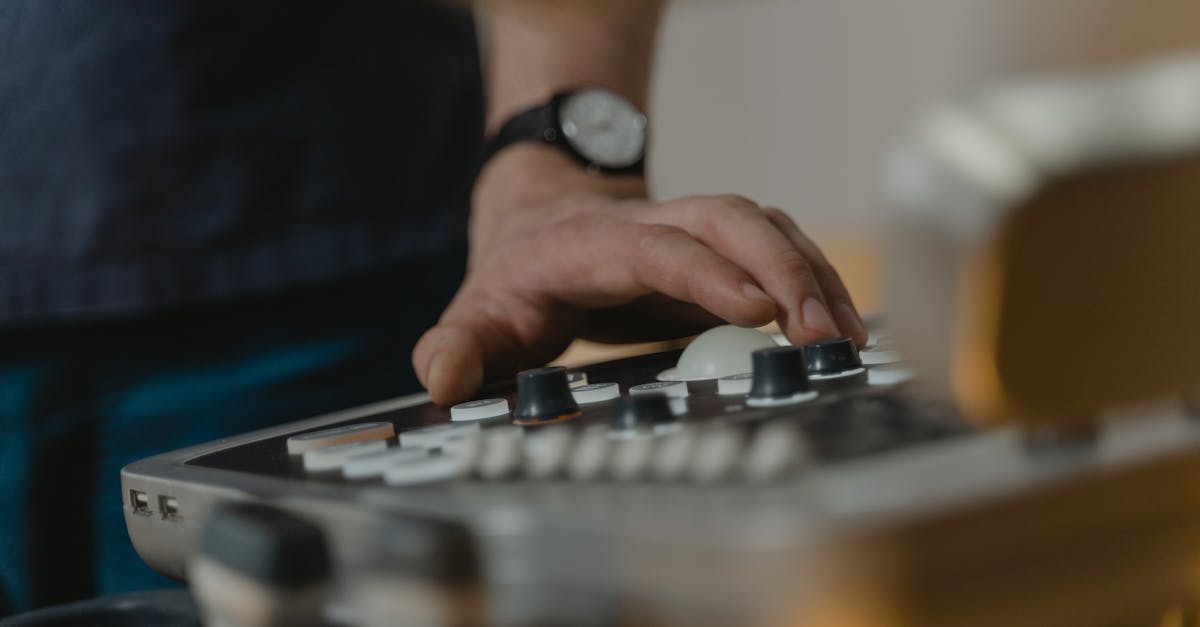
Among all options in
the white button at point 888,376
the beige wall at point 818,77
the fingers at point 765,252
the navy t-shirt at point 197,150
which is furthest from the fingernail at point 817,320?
the beige wall at point 818,77

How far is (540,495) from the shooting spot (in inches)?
13.6

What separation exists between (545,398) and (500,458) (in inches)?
5.4

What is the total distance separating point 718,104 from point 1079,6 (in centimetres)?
111

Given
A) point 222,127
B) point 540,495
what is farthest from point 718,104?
point 540,495

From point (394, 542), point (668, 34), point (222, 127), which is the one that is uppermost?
point (668, 34)

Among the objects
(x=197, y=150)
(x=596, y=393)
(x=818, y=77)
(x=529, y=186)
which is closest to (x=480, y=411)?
(x=596, y=393)

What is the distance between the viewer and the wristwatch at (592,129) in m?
0.93

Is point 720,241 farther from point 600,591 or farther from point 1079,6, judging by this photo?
point 1079,6

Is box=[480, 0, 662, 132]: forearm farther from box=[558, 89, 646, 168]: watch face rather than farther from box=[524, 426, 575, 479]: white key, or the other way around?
box=[524, 426, 575, 479]: white key

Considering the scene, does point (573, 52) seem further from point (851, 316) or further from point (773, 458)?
point (773, 458)

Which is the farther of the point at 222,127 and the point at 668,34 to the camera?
the point at 668,34

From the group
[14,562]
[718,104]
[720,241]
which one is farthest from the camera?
[718,104]

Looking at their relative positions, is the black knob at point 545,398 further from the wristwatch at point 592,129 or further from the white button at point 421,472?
the wristwatch at point 592,129

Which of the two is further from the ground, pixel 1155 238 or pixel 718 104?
pixel 718 104
